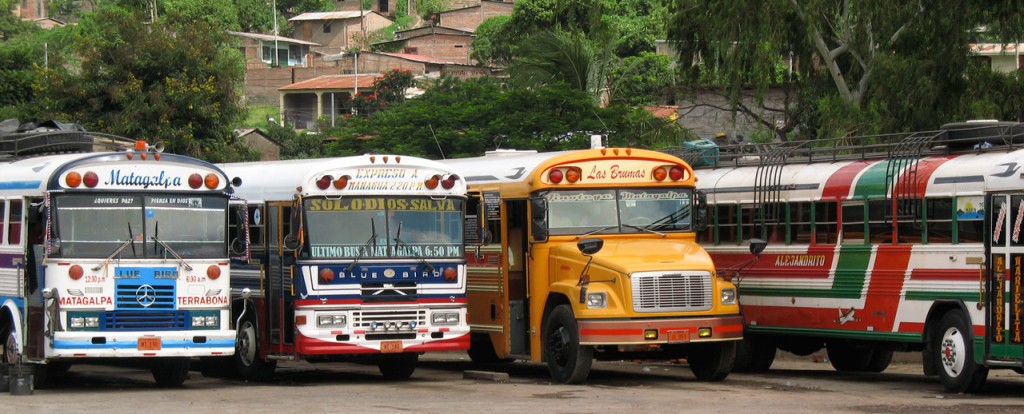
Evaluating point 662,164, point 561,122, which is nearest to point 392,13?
point 561,122

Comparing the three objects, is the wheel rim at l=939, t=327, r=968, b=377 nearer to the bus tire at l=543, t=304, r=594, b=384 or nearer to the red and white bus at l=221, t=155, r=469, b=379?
the bus tire at l=543, t=304, r=594, b=384

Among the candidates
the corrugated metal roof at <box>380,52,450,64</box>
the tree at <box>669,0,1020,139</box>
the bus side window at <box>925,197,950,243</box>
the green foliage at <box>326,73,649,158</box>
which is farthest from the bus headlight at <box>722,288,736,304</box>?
the corrugated metal roof at <box>380,52,450,64</box>

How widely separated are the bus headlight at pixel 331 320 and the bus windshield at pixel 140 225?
4.46 ft

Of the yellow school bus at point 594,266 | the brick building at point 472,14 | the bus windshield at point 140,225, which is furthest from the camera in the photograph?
the brick building at point 472,14

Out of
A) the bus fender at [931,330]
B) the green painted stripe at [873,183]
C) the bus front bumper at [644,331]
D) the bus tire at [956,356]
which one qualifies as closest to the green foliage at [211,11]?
the green painted stripe at [873,183]

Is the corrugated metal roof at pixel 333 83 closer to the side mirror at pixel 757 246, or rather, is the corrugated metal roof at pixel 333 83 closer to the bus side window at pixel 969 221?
the side mirror at pixel 757 246

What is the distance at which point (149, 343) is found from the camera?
56.2ft

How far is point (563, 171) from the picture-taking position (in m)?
18.5

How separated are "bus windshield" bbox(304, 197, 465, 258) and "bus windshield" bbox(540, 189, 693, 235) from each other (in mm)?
1218

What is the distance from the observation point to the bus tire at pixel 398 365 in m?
19.8

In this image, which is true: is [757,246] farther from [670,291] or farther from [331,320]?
[331,320]

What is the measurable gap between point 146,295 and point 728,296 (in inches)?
262

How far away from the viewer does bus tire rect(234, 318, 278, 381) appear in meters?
19.5

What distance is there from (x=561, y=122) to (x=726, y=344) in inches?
829
